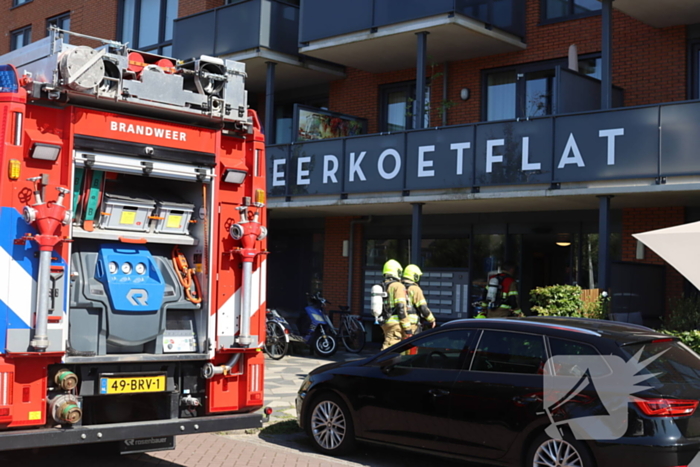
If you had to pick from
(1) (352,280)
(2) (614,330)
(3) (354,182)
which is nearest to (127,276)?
(2) (614,330)

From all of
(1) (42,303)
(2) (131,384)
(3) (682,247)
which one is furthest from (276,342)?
(1) (42,303)

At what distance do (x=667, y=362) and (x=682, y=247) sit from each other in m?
3.01

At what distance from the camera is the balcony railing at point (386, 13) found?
15.0 metres

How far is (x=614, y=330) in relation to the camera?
6.51 metres

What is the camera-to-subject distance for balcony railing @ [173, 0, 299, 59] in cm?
1764

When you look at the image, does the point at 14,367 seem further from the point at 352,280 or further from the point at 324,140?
the point at 352,280

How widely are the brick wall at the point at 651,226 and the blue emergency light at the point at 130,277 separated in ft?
33.1

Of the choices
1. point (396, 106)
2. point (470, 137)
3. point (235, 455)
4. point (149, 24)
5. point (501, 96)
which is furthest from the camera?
point (149, 24)

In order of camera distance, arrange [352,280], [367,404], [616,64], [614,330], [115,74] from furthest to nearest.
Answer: [352,280] → [616,64] → [367,404] → [614,330] → [115,74]

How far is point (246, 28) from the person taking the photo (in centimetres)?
1788

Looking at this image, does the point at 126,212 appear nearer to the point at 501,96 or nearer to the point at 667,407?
the point at 667,407

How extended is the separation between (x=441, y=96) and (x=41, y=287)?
1294cm

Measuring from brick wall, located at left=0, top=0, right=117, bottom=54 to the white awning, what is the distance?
18.5 m

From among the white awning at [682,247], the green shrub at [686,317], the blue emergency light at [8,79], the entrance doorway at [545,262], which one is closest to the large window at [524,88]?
the entrance doorway at [545,262]
